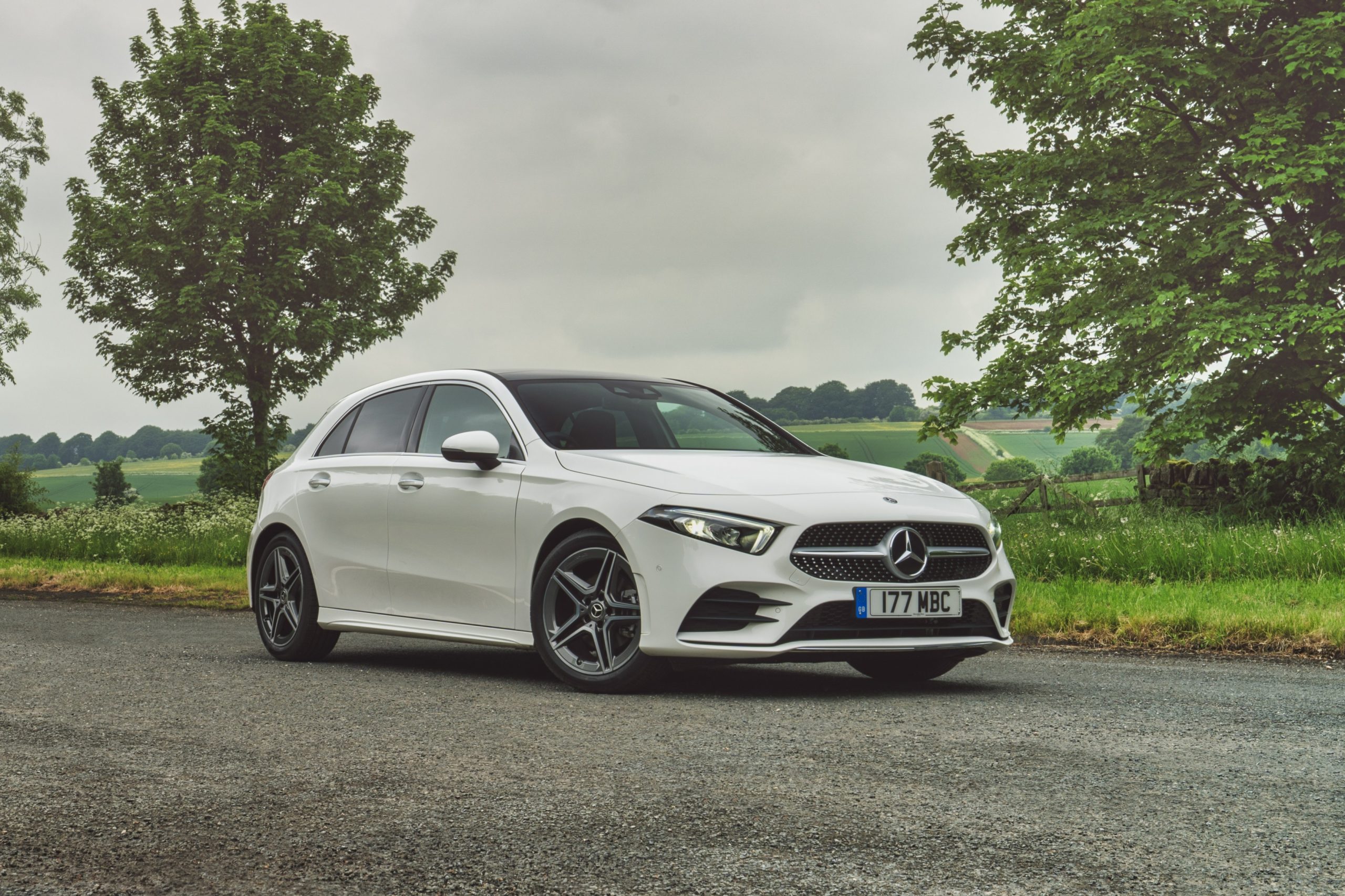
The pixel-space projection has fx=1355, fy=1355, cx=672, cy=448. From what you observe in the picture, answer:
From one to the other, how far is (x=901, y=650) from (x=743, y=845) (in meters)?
2.74

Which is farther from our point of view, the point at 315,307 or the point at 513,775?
the point at 315,307

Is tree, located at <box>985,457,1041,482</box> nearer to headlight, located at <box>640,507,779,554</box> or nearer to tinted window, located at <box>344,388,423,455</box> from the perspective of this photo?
tinted window, located at <box>344,388,423,455</box>

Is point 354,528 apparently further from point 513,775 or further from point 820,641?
point 513,775

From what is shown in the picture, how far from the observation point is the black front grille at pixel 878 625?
19.7 ft

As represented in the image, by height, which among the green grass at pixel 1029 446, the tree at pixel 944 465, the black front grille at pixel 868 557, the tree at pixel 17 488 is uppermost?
the green grass at pixel 1029 446

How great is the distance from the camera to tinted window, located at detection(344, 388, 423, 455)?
26.2 ft

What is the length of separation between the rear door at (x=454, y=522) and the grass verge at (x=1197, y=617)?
14.1ft

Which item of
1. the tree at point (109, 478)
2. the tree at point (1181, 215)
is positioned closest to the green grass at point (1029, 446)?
the tree at point (1181, 215)

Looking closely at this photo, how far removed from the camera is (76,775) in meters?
4.63

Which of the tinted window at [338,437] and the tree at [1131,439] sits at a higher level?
the tree at [1131,439]

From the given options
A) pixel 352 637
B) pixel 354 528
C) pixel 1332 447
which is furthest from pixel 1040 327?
pixel 354 528

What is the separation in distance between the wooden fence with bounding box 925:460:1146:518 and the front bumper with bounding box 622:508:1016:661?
15553mm

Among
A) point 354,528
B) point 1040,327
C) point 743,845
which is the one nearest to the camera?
point 743,845

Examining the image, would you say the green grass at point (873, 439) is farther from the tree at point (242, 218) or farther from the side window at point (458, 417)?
the side window at point (458, 417)
